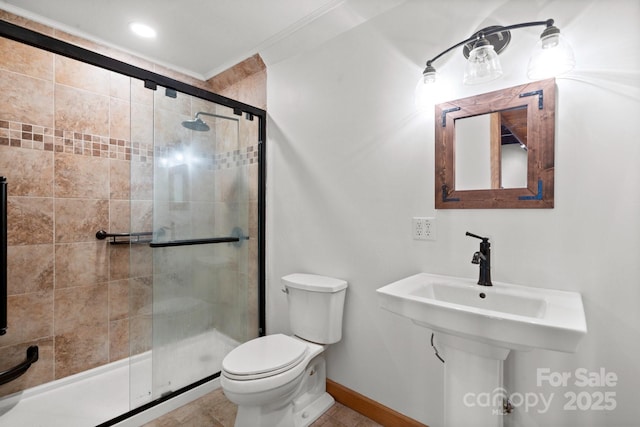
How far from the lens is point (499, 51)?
1309mm

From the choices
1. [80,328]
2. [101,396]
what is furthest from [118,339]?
[101,396]

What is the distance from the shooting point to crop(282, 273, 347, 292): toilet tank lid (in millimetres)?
1723

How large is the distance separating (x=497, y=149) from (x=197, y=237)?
1679 millimetres

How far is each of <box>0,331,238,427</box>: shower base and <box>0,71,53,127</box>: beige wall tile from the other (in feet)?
5.28

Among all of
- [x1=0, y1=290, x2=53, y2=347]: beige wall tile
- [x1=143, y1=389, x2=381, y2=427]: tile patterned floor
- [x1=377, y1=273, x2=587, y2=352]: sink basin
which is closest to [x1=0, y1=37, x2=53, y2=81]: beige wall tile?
[x1=0, y1=290, x2=53, y2=347]: beige wall tile

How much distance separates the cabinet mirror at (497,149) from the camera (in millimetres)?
1217

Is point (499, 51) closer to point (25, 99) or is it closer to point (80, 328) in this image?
point (25, 99)

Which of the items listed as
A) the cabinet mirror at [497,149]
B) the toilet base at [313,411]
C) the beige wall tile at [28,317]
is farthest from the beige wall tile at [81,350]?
the cabinet mirror at [497,149]

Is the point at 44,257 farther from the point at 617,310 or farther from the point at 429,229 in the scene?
the point at 617,310

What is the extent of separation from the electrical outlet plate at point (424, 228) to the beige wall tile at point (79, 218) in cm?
212

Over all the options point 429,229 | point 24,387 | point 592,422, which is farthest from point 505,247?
point 24,387

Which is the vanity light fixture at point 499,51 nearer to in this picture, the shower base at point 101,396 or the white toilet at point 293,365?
the white toilet at point 293,365

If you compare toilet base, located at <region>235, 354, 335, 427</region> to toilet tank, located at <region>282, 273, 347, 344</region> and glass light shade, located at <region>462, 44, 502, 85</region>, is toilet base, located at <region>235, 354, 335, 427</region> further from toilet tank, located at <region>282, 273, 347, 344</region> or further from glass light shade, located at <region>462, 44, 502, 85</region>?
glass light shade, located at <region>462, 44, 502, 85</region>

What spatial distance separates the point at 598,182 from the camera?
1126mm
